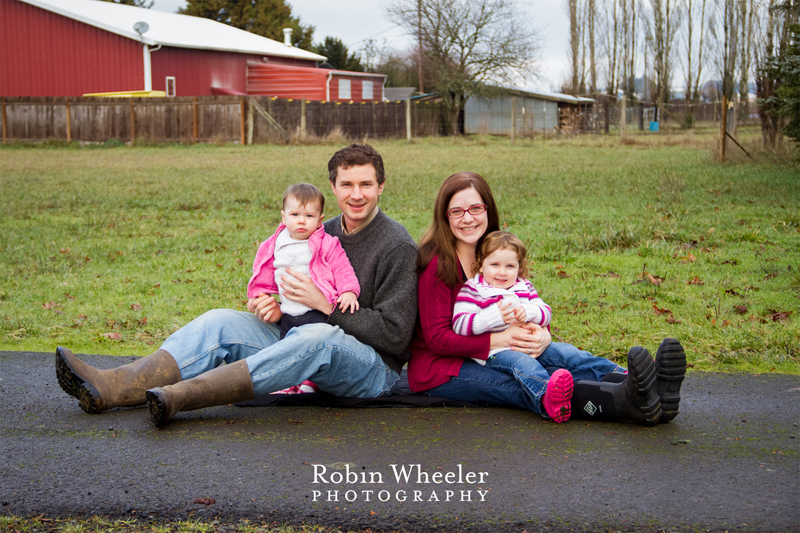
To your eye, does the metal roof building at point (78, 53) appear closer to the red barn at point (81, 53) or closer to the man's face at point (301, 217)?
the red barn at point (81, 53)

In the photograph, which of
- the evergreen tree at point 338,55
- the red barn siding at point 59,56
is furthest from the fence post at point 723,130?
the evergreen tree at point 338,55

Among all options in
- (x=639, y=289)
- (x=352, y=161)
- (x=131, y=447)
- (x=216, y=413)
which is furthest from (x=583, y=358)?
(x=639, y=289)

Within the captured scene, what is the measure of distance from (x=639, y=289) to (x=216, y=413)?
4.27 m

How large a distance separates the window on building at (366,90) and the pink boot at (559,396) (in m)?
43.6

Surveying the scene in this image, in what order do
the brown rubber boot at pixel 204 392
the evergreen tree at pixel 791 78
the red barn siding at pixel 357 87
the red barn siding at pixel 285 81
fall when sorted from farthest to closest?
the red barn siding at pixel 357 87 < the red barn siding at pixel 285 81 < the evergreen tree at pixel 791 78 < the brown rubber boot at pixel 204 392

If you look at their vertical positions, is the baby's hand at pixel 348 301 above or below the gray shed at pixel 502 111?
below

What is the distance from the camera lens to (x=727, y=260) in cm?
771

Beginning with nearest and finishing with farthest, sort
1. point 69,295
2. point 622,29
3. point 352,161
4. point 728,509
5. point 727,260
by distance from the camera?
point 728,509 → point 352,161 → point 69,295 → point 727,260 → point 622,29

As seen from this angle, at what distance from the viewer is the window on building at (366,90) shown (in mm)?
45938

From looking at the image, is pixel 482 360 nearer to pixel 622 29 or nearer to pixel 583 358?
pixel 583 358

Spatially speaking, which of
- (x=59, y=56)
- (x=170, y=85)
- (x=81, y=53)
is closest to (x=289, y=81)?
(x=170, y=85)

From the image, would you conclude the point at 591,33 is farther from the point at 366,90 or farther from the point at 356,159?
the point at 356,159

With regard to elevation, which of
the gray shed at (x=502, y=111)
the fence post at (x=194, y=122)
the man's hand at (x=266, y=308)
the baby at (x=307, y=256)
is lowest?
the man's hand at (x=266, y=308)

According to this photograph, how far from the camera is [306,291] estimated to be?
3930mm
